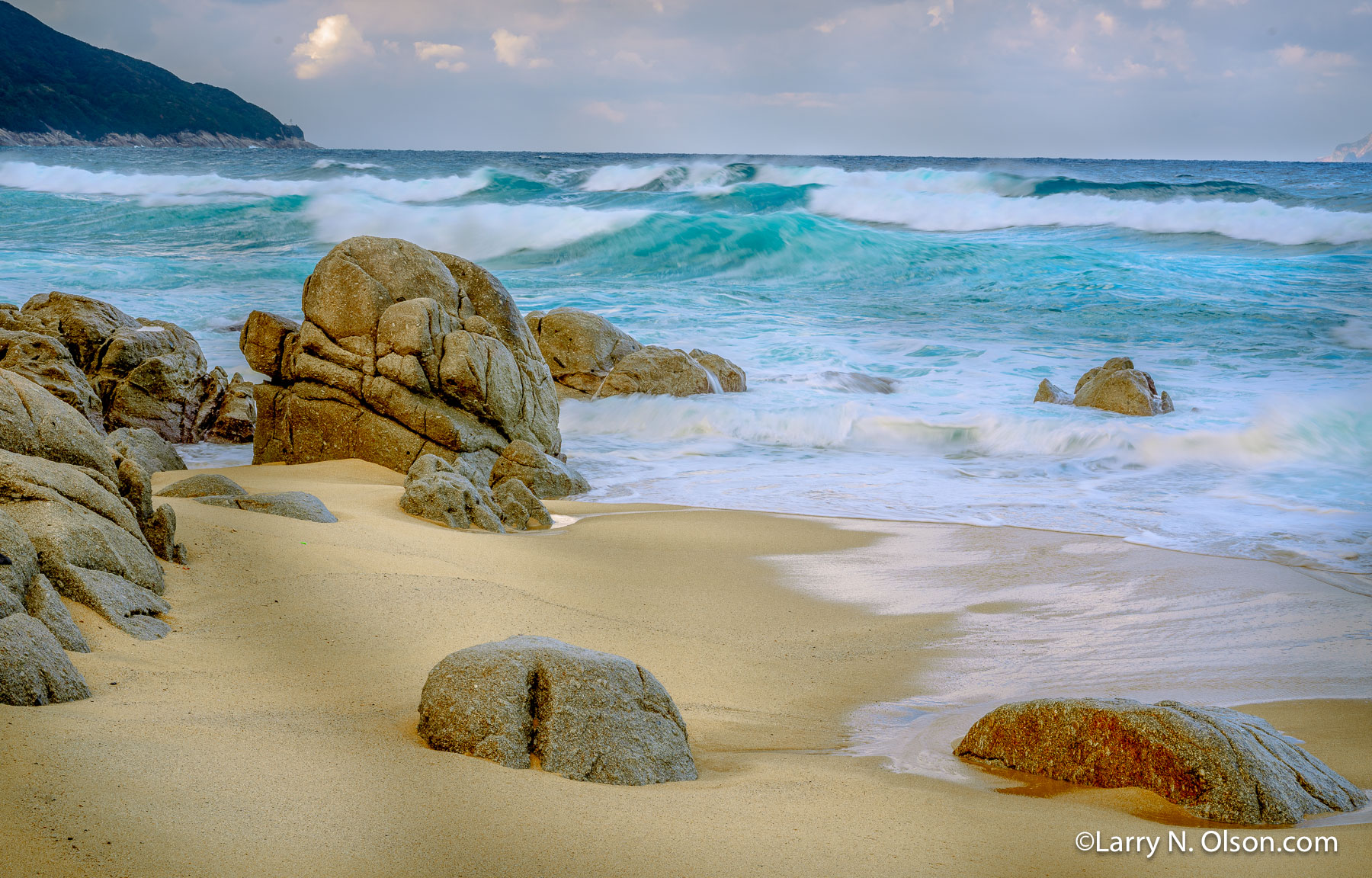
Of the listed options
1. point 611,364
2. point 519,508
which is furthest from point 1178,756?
point 611,364

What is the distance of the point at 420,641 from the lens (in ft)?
11.9

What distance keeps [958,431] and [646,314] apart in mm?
8029

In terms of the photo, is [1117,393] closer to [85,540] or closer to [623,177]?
[85,540]

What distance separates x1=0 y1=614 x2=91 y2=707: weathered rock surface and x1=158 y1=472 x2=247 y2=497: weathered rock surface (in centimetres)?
298

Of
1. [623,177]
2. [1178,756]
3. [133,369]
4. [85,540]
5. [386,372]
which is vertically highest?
[623,177]

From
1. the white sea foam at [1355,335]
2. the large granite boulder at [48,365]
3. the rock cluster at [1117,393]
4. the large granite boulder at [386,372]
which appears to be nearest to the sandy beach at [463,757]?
the large granite boulder at [386,372]

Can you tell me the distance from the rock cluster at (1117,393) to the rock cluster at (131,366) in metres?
8.81

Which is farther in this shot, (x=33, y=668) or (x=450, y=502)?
(x=450, y=502)

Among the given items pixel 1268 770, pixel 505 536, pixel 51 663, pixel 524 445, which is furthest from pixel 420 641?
pixel 524 445

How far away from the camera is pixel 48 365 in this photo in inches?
280

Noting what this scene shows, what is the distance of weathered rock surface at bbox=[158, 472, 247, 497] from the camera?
5.35 meters

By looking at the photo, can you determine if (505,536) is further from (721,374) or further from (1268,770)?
(721,374)

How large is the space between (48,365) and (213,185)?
1374 inches

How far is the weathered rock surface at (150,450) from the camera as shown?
6766 mm
